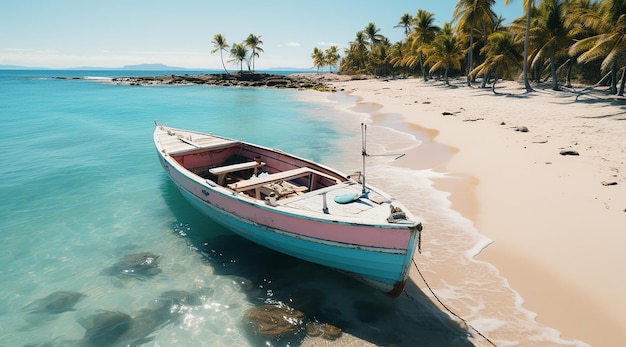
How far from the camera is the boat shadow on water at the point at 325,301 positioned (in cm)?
645

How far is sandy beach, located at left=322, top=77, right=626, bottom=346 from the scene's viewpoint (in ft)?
21.4

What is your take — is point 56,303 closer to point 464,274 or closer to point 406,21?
point 464,274

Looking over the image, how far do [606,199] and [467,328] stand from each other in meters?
7.51

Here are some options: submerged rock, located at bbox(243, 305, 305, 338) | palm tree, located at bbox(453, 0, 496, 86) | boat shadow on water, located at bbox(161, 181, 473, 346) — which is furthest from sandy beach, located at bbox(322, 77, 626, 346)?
palm tree, located at bbox(453, 0, 496, 86)

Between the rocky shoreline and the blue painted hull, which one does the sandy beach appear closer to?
the blue painted hull

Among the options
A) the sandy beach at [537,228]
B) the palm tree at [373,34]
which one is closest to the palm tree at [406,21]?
the palm tree at [373,34]

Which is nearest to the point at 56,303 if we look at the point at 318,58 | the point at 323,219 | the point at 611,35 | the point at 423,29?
the point at 323,219

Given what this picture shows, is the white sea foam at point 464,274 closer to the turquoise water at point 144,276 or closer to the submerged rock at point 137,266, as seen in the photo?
the turquoise water at point 144,276

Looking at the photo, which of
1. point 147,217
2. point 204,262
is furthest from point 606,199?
point 147,217

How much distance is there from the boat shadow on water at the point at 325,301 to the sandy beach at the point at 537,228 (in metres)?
0.65

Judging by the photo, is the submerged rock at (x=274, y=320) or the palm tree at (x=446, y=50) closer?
the submerged rock at (x=274, y=320)

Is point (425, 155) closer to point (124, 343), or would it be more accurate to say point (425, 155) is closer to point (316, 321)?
point (316, 321)

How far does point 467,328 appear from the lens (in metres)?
6.46

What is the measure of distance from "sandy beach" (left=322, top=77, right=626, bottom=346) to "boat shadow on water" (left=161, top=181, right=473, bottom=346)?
2.12 ft
